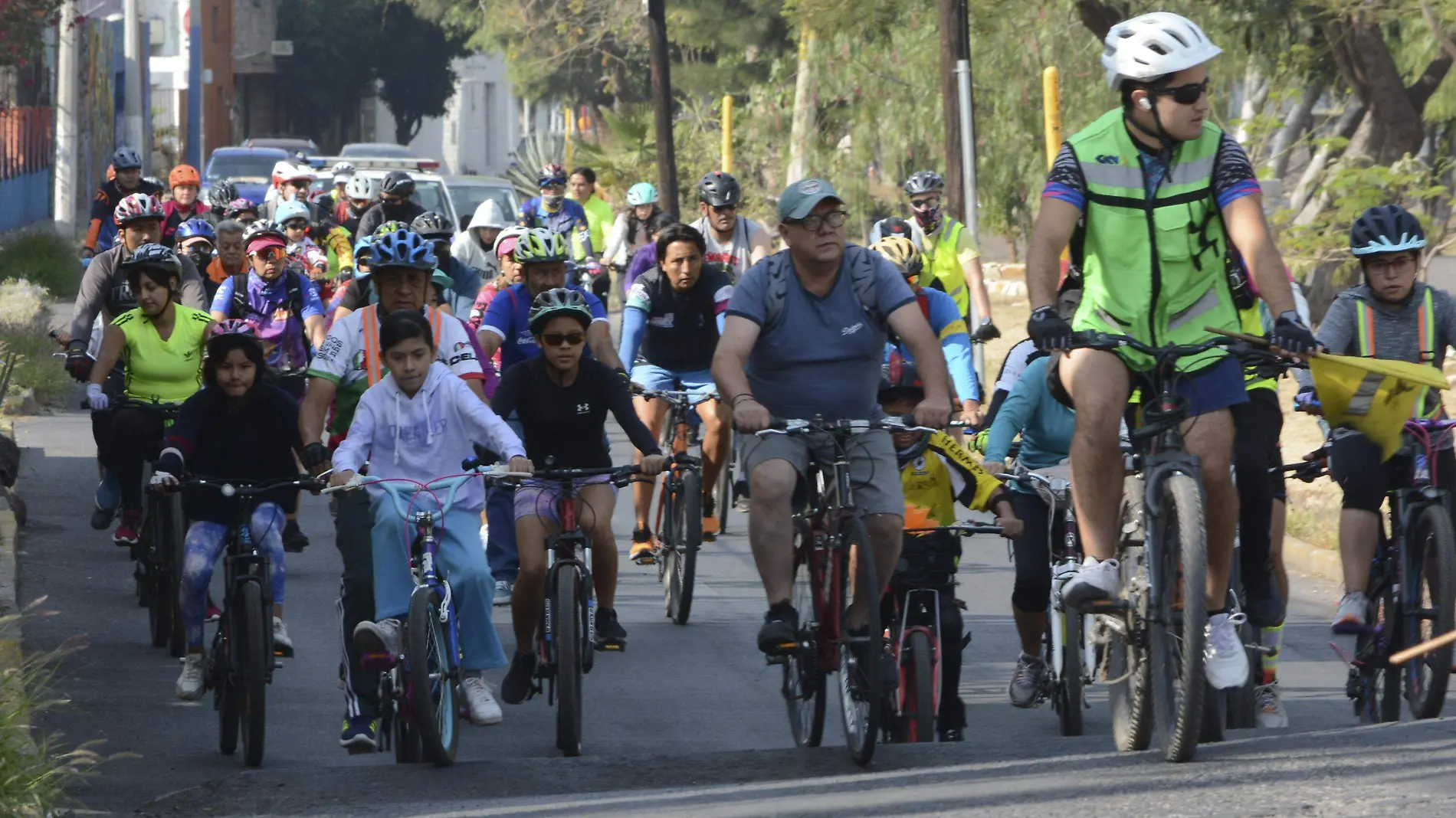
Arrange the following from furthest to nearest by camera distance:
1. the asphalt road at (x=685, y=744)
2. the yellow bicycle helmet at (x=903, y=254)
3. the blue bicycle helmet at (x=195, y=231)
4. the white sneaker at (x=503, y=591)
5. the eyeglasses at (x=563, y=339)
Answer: the blue bicycle helmet at (x=195, y=231) < the white sneaker at (x=503, y=591) < the yellow bicycle helmet at (x=903, y=254) < the eyeglasses at (x=563, y=339) < the asphalt road at (x=685, y=744)

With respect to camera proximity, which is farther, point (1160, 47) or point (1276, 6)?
point (1276, 6)

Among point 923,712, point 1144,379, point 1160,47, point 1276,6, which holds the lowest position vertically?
point 923,712

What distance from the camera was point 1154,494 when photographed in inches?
251

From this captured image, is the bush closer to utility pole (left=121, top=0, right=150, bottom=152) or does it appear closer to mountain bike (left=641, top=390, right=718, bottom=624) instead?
utility pole (left=121, top=0, right=150, bottom=152)

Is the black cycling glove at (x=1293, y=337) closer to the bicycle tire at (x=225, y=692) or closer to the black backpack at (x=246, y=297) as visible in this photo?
the bicycle tire at (x=225, y=692)

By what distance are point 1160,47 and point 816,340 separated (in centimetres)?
170

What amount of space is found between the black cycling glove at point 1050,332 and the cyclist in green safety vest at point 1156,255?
0.66 ft

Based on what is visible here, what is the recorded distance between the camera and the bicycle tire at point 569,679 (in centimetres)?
783

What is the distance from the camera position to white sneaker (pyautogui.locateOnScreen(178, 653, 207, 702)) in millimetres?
8891

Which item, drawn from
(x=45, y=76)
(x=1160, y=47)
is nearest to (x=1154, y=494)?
(x=1160, y=47)

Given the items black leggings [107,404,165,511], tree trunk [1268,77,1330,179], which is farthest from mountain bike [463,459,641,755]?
tree trunk [1268,77,1330,179]

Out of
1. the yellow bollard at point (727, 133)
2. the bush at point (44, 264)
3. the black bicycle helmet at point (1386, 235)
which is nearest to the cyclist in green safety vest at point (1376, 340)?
the black bicycle helmet at point (1386, 235)

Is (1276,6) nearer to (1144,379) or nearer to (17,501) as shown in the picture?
(17,501)

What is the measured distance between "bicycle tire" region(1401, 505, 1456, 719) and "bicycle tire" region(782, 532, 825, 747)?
214cm
